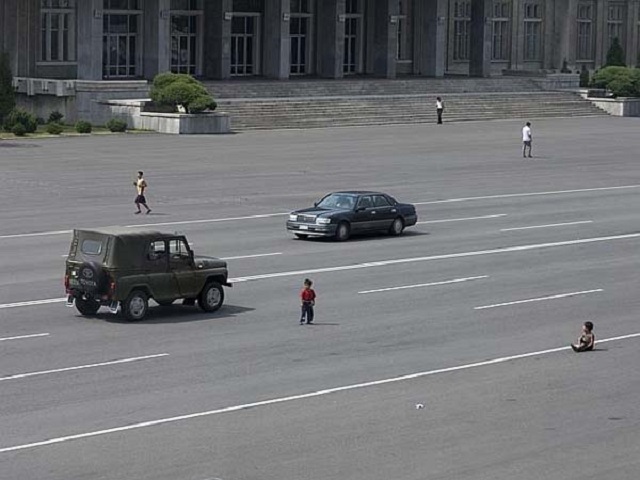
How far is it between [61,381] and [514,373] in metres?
7.49

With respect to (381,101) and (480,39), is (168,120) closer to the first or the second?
(381,101)

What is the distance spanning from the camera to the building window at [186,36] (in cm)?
8788

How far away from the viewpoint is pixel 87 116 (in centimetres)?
7356

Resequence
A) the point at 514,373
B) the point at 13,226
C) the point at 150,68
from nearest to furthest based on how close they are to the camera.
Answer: the point at 514,373 → the point at 13,226 → the point at 150,68

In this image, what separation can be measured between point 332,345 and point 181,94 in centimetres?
4354

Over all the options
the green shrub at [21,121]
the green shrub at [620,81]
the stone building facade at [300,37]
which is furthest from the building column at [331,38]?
the green shrub at [21,121]

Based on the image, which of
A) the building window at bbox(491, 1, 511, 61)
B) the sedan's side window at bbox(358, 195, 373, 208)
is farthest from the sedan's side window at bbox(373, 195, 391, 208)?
the building window at bbox(491, 1, 511, 61)

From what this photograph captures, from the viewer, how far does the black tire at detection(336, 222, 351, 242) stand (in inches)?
1673

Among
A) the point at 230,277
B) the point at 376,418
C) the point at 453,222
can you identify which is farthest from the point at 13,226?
the point at 376,418

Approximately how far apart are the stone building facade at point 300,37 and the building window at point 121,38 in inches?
2.1

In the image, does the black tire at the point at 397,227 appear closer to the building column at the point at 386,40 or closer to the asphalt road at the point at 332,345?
the asphalt road at the point at 332,345

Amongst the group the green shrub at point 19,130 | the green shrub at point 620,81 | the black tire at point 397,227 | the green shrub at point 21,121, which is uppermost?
the green shrub at point 620,81

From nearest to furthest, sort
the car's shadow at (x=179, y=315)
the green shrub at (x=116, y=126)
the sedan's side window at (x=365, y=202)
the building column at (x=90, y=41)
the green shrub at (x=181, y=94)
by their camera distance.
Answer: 1. the car's shadow at (x=179, y=315)
2. the sedan's side window at (x=365, y=202)
3. the green shrub at (x=116, y=126)
4. the green shrub at (x=181, y=94)
5. the building column at (x=90, y=41)

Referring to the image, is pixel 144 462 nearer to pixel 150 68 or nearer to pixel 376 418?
pixel 376 418
